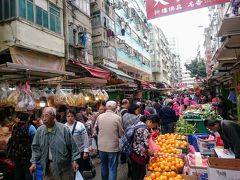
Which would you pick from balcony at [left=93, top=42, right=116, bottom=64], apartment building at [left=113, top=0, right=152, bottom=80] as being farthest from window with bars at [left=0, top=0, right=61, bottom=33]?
apartment building at [left=113, top=0, right=152, bottom=80]

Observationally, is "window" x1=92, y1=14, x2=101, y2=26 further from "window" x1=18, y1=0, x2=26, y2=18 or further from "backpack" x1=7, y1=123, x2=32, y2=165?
"backpack" x1=7, y1=123, x2=32, y2=165

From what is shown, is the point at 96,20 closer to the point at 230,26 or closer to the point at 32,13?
the point at 32,13

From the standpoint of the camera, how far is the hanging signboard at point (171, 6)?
6.97 metres

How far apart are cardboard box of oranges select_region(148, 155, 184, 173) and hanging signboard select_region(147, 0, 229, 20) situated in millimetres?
3733

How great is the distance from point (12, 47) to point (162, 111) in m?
7.15

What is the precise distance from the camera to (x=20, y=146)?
634 centimetres

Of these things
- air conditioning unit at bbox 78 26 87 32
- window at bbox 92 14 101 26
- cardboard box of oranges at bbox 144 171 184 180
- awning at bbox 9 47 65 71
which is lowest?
cardboard box of oranges at bbox 144 171 184 180

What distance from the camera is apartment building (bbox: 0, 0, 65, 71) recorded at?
41.0ft

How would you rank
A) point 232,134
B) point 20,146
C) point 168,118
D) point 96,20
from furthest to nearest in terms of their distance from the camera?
point 96,20
point 168,118
point 20,146
point 232,134

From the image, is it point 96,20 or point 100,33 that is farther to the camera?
point 96,20

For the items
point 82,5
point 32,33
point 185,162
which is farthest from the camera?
point 82,5

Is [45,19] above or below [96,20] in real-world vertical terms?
below

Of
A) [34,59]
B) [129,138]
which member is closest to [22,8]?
[34,59]

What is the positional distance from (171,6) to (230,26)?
2017 millimetres
